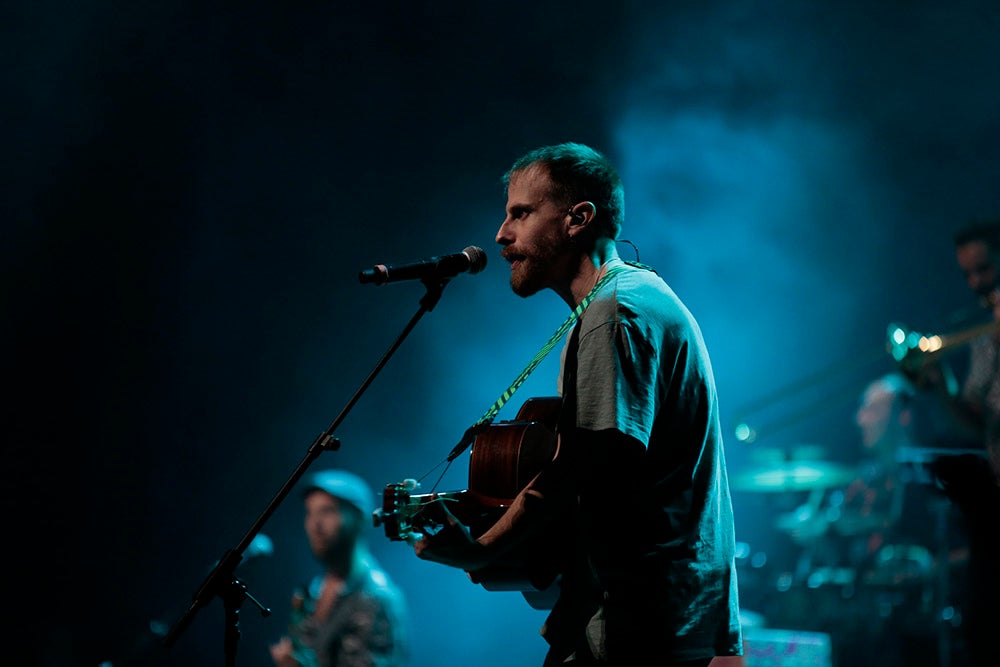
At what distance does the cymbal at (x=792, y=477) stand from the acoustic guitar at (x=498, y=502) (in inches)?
198

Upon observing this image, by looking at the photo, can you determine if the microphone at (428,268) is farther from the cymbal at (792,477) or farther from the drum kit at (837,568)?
the cymbal at (792,477)

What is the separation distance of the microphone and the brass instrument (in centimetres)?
336

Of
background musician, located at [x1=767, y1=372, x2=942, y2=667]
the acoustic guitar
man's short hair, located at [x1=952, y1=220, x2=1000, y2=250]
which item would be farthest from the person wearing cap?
man's short hair, located at [x1=952, y1=220, x2=1000, y2=250]

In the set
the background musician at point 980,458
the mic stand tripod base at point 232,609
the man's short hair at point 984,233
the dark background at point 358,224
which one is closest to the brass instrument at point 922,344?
the background musician at point 980,458

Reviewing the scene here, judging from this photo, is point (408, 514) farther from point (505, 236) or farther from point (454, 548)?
point (505, 236)

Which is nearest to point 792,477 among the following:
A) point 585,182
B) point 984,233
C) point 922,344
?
point 922,344

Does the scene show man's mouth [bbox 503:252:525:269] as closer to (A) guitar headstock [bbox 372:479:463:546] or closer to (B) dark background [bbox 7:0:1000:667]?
(A) guitar headstock [bbox 372:479:463:546]

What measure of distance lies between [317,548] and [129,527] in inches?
59.3

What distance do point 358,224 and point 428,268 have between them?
3.66 meters

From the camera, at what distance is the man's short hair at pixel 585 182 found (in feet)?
8.39

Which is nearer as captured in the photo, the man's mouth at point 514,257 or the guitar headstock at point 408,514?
the guitar headstock at point 408,514

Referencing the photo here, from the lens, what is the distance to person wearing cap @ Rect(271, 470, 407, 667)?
454 cm

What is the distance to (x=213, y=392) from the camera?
5.89 meters

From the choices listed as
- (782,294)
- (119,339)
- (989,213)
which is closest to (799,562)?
(782,294)
